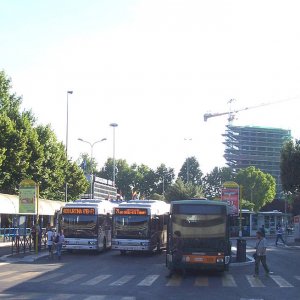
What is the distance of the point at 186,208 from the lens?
22609 millimetres

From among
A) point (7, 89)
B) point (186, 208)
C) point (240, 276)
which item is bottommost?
point (240, 276)

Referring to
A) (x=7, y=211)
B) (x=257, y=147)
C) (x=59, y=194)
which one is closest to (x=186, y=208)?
(x=7, y=211)

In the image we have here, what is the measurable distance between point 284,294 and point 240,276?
224 inches

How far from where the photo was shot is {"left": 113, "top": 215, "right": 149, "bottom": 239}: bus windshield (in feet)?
106

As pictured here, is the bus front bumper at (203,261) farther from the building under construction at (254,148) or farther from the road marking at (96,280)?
the building under construction at (254,148)

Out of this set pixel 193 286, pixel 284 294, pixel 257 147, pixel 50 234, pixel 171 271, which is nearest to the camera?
pixel 284 294

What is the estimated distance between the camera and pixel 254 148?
194250 mm

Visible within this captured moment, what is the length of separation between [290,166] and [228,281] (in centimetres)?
3005

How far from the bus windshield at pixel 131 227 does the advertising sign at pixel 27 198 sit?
5.16 meters

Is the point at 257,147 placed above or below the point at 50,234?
above

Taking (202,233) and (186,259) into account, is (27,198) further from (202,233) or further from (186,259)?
(186,259)

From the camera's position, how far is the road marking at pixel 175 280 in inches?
728

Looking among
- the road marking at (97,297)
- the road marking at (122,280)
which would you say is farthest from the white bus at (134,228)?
the road marking at (97,297)

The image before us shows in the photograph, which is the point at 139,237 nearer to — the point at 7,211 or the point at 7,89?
the point at 7,211
